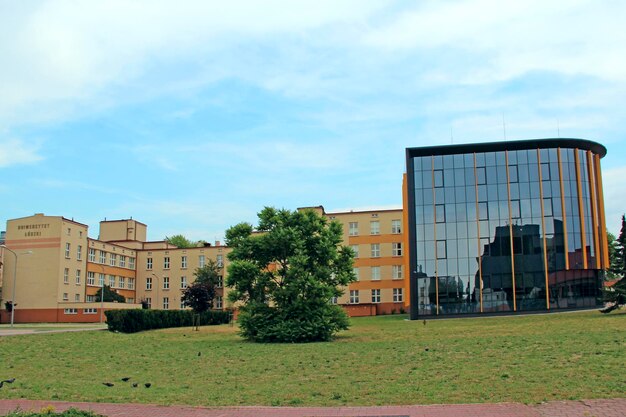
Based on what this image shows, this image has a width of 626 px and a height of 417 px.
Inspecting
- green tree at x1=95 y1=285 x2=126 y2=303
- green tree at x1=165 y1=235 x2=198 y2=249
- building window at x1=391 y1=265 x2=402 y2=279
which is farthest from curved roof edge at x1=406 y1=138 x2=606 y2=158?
green tree at x1=165 y1=235 x2=198 y2=249

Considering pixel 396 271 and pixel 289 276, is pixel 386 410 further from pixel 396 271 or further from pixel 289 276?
pixel 396 271

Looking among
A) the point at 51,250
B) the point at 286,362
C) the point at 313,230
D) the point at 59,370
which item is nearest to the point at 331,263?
the point at 313,230

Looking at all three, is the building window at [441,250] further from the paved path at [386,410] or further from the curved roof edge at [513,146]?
the paved path at [386,410]

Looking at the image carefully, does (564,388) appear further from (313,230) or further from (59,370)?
(313,230)

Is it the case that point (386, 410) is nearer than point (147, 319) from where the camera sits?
Yes

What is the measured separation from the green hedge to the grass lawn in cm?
1645

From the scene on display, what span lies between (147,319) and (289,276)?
16.8 metres

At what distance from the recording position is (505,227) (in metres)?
54.4

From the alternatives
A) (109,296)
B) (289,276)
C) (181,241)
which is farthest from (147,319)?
(181,241)

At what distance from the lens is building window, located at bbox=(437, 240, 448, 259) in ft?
181

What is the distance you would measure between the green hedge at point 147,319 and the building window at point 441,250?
2096 centimetres

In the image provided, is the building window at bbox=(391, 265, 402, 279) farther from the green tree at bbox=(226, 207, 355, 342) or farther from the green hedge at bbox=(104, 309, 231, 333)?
the green tree at bbox=(226, 207, 355, 342)

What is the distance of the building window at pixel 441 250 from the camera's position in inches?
2175

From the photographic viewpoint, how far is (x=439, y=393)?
12281 millimetres
